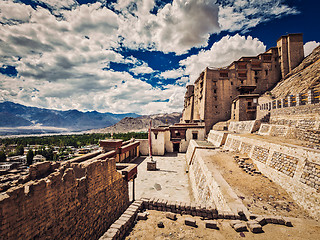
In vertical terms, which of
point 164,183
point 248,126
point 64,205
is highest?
point 248,126

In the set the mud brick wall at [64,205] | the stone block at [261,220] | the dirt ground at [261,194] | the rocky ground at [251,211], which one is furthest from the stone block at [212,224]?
the mud brick wall at [64,205]

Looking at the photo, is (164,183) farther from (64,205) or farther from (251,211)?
(64,205)

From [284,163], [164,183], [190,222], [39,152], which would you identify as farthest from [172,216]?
[39,152]

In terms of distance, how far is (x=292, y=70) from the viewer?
115 feet

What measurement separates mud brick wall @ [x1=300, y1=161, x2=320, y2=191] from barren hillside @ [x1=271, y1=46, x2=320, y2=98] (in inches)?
1024

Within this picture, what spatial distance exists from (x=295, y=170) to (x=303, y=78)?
32.8 m

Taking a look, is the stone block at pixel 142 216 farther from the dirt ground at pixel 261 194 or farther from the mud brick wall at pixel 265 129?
the mud brick wall at pixel 265 129

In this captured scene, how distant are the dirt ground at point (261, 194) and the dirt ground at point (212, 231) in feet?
2.27

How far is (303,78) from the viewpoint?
28.5 metres

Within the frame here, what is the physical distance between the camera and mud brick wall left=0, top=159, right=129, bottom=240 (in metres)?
3.60

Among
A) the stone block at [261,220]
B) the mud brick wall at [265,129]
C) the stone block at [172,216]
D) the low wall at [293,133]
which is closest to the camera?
the stone block at [261,220]

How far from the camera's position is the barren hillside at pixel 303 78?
2538 cm

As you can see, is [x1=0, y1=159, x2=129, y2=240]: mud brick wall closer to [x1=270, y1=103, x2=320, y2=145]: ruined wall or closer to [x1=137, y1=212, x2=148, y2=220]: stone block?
[x1=137, y1=212, x2=148, y2=220]: stone block

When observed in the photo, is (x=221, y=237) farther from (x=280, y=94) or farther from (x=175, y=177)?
(x=280, y=94)
